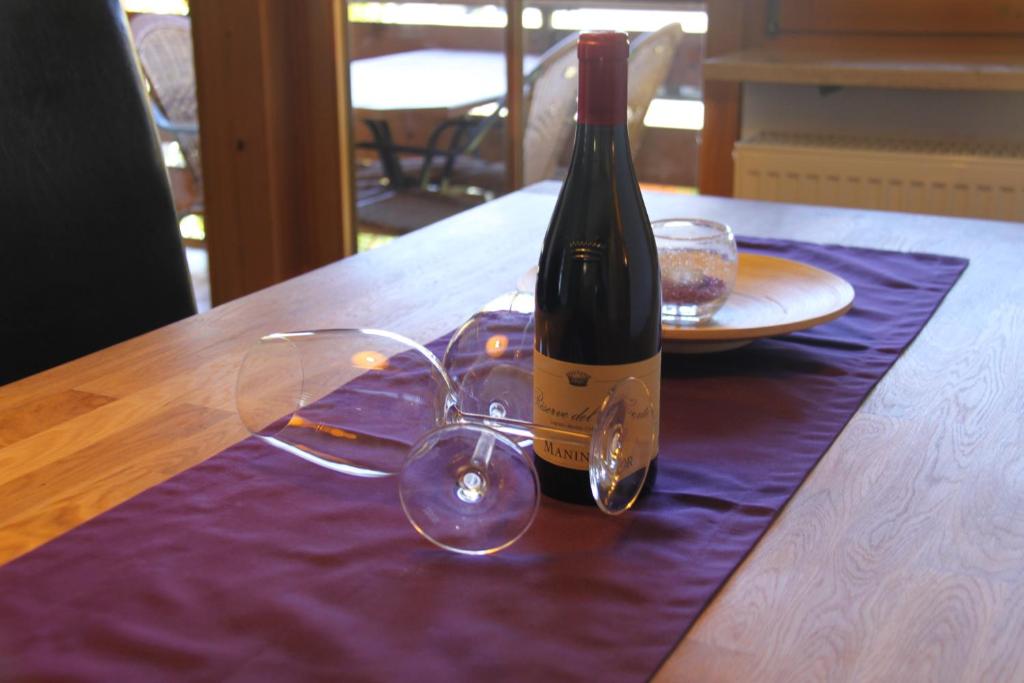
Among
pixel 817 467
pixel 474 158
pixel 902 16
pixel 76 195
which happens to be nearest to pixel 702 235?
pixel 817 467

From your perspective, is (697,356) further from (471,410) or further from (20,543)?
(20,543)

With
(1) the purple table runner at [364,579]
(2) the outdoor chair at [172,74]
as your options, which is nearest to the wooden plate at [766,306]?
(1) the purple table runner at [364,579]

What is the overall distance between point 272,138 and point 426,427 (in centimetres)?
247

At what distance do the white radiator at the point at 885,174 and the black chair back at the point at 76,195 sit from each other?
4.81ft

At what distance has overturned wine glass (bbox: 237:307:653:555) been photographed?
2.10ft

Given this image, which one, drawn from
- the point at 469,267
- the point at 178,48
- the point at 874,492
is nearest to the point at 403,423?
the point at 874,492

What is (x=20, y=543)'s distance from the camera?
69 cm

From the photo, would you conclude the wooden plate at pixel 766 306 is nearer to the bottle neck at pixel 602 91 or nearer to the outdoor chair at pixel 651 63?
the bottle neck at pixel 602 91

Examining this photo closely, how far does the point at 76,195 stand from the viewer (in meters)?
1.31

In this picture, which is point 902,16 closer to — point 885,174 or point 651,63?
point 885,174

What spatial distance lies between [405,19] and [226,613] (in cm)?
264

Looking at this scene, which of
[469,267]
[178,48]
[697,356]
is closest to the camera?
[697,356]

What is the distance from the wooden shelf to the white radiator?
15cm

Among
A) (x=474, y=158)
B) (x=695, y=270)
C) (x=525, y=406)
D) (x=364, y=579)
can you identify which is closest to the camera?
(x=364, y=579)
